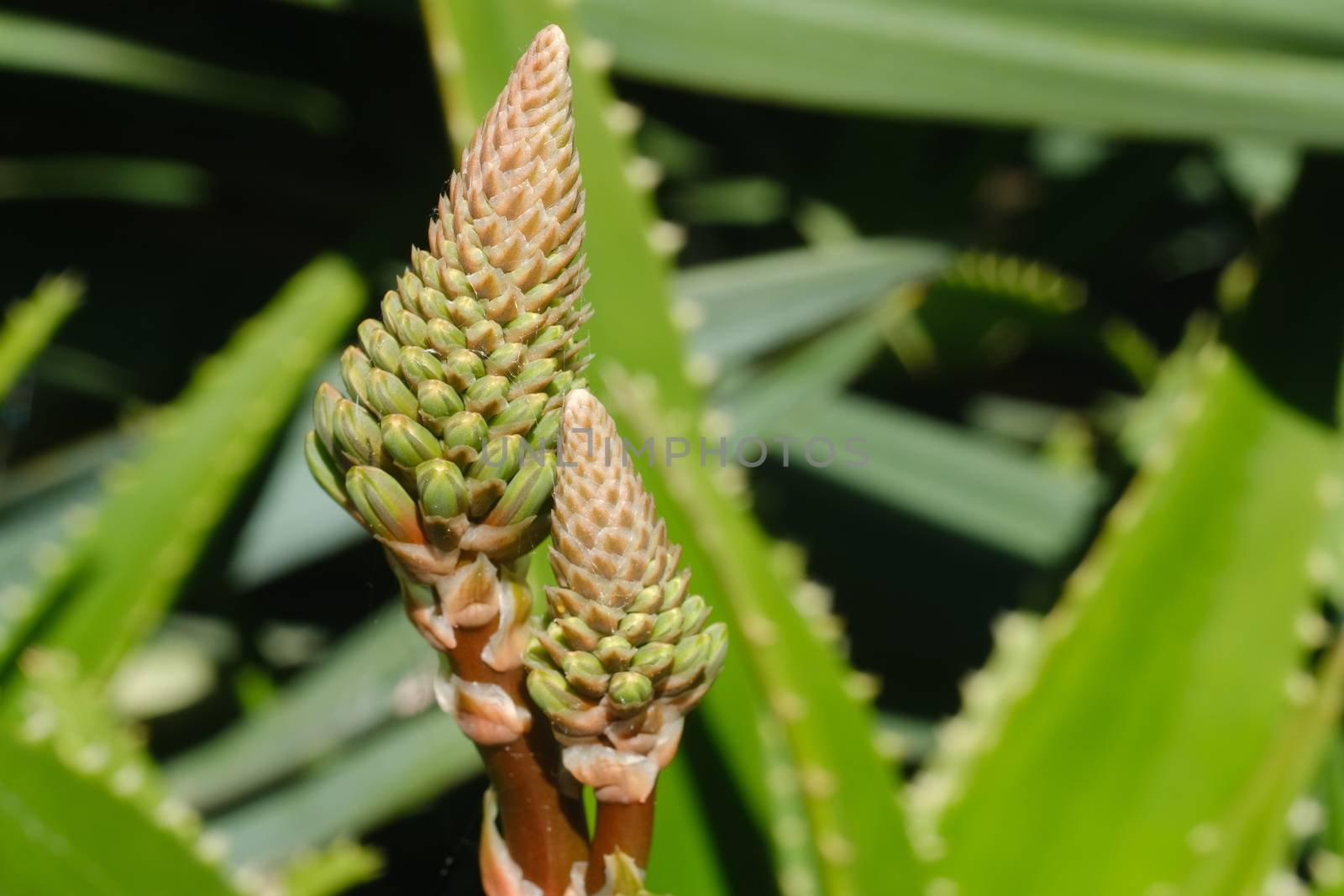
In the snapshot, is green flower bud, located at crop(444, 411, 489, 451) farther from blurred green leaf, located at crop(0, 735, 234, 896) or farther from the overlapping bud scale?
blurred green leaf, located at crop(0, 735, 234, 896)

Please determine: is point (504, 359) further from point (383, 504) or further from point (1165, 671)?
point (1165, 671)

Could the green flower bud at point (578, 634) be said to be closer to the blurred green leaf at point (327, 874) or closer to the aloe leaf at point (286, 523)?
the blurred green leaf at point (327, 874)

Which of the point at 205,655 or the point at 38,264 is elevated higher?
the point at 38,264

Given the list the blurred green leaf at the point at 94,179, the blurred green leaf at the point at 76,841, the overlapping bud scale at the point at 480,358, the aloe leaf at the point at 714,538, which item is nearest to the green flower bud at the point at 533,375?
the overlapping bud scale at the point at 480,358

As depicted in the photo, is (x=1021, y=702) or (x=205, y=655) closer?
(x=1021, y=702)

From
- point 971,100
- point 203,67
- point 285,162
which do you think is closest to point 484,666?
point 971,100

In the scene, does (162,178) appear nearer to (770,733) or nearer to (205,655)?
(205,655)

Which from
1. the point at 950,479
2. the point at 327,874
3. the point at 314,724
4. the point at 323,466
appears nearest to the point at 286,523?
the point at 314,724

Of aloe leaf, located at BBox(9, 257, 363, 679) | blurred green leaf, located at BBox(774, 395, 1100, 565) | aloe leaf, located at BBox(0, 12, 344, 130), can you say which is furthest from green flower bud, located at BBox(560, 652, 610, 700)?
aloe leaf, located at BBox(0, 12, 344, 130)
